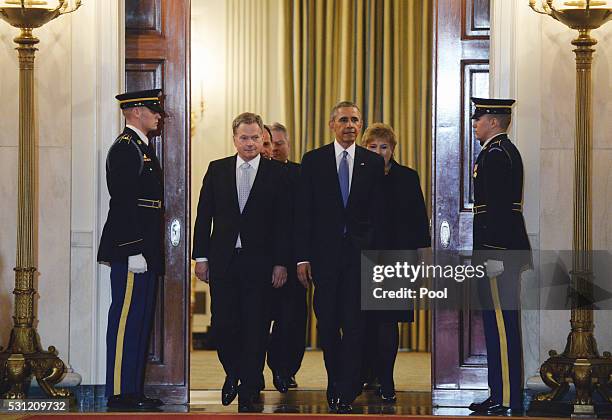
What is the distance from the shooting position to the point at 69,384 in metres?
6.53

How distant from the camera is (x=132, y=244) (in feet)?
20.3

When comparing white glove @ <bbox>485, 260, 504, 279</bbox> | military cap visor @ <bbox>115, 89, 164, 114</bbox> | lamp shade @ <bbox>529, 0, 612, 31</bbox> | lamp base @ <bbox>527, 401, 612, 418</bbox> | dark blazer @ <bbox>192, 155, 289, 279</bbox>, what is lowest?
lamp base @ <bbox>527, 401, 612, 418</bbox>

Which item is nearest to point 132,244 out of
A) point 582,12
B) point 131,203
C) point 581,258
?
point 131,203

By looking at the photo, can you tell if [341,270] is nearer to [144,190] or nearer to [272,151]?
[144,190]

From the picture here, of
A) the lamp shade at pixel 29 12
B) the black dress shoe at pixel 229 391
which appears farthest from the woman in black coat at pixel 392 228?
the lamp shade at pixel 29 12

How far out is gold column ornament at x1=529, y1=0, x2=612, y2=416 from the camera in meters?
6.09

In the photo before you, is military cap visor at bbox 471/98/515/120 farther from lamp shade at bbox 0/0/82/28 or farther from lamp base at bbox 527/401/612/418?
lamp shade at bbox 0/0/82/28

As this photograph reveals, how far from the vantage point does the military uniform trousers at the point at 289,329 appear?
710 centimetres

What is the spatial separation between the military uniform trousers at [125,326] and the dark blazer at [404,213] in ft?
4.61

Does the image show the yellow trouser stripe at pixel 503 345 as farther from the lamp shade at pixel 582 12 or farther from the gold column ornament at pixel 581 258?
the lamp shade at pixel 582 12

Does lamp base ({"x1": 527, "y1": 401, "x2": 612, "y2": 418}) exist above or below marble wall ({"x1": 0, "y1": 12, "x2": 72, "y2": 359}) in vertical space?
below

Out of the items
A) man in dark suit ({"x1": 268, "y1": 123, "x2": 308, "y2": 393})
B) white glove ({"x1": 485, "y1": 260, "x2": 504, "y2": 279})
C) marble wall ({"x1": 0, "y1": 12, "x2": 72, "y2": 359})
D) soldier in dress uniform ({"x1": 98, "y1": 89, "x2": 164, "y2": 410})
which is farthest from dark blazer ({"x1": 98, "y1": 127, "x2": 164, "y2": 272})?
white glove ({"x1": 485, "y1": 260, "x2": 504, "y2": 279})

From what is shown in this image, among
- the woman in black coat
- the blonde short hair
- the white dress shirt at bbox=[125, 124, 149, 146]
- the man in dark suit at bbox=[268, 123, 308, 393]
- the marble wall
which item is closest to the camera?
the white dress shirt at bbox=[125, 124, 149, 146]

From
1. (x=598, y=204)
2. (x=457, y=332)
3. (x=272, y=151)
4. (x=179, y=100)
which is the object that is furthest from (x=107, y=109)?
(x=598, y=204)
